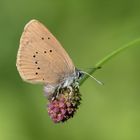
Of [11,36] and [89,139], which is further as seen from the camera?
[11,36]

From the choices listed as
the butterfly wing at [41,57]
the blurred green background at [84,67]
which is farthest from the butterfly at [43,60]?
the blurred green background at [84,67]

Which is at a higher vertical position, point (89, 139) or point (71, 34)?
point (71, 34)

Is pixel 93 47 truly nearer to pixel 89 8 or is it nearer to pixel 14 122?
pixel 89 8

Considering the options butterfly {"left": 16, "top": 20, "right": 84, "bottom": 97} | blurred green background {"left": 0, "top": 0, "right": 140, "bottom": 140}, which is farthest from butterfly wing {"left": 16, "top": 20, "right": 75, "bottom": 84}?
blurred green background {"left": 0, "top": 0, "right": 140, "bottom": 140}

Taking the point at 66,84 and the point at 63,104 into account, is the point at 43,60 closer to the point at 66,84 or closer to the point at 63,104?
the point at 66,84

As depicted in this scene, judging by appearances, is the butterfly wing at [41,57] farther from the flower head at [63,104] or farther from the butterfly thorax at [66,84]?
the flower head at [63,104]

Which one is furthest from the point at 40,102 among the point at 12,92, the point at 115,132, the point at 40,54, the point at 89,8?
the point at 40,54

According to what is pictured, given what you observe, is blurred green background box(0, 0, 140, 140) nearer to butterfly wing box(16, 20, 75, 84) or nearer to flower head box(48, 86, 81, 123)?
butterfly wing box(16, 20, 75, 84)
